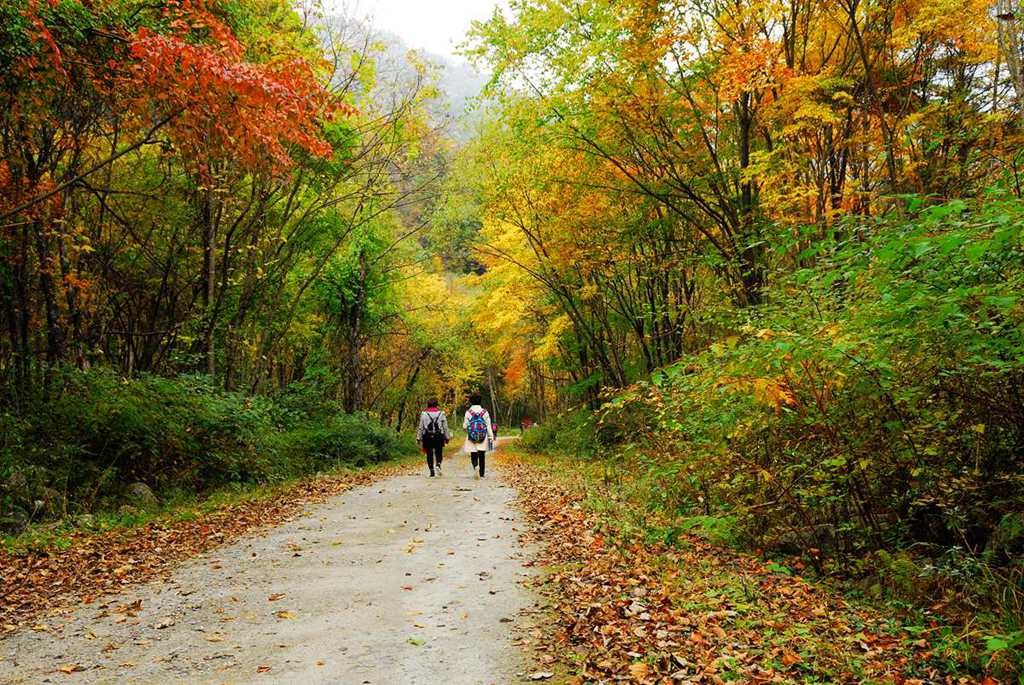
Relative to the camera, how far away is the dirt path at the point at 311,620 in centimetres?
428

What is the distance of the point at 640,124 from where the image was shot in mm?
13242

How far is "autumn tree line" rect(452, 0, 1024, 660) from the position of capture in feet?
18.5

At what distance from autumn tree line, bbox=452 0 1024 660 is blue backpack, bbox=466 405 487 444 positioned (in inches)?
103

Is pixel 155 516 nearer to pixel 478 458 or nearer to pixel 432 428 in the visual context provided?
pixel 432 428

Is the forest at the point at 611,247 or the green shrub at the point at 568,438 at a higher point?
the forest at the point at 611,247

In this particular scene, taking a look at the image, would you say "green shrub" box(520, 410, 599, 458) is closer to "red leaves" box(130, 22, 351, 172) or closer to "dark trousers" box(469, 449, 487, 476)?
"dark trousers" box(469, 449, 487, 476)

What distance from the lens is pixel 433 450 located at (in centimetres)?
1577

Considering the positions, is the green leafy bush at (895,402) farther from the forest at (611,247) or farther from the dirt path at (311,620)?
the dirt path at (311,620)

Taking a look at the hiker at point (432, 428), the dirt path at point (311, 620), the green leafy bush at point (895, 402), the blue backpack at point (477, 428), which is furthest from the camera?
the blue backpack at point (477, 428)

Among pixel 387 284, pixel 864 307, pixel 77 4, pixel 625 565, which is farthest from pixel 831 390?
pixel 387 284

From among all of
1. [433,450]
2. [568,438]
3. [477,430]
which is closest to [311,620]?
[477,430]

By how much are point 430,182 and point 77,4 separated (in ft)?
43.0

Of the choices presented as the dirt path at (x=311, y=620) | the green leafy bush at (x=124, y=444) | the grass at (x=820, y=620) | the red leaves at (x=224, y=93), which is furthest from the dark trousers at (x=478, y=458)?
the red leaves at (x=224, y=93)

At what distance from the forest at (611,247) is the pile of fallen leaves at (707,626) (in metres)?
0.53
